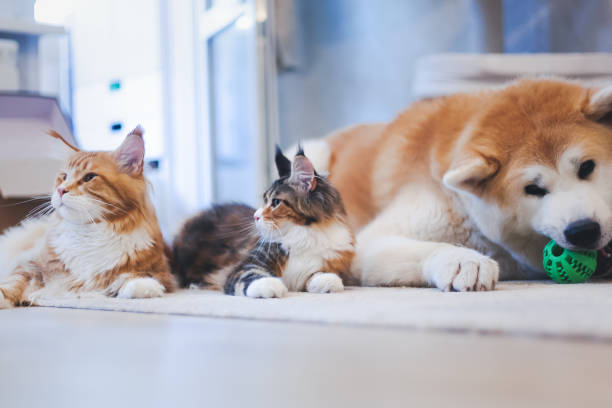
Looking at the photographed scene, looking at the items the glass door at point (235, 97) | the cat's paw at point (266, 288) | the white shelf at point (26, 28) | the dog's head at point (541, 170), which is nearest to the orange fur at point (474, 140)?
the dog's head at point (541, 170)

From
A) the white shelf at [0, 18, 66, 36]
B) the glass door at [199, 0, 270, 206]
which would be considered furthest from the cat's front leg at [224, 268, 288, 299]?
the white shelf at [0, 18, 66, 36]

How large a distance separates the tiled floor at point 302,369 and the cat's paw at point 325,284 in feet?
1.47

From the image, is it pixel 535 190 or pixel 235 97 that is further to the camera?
pixel 235 97

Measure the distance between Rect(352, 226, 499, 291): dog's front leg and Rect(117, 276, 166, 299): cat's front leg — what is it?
572 millimetres

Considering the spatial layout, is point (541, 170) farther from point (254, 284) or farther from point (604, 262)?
point (254, 284)

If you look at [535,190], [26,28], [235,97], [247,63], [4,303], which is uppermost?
[26,28]

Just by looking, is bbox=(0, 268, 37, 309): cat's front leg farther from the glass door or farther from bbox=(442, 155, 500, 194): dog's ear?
the glass door

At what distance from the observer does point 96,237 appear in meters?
1.34

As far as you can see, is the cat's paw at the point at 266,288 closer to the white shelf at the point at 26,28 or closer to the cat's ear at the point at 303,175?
the cat's ear at the point at 303,175

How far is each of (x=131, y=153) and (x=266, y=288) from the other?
523 millimetres

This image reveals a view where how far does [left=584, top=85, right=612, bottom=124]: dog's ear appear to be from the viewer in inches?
53.0

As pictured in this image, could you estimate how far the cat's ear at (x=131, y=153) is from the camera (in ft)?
4.51

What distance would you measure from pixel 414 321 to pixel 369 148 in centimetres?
144

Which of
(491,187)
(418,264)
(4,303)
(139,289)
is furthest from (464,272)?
(4,303)
